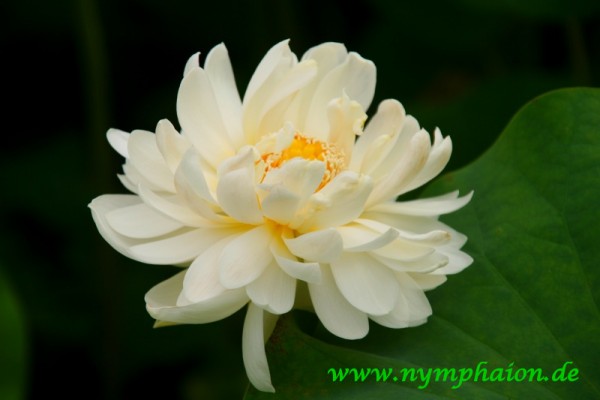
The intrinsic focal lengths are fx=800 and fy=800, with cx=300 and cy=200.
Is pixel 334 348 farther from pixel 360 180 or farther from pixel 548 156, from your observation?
pixel 548 156

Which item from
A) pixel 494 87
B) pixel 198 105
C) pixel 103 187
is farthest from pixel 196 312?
pixel 494 87

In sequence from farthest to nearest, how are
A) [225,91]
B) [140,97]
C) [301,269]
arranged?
[140,97] → [225,91] → [301,269]

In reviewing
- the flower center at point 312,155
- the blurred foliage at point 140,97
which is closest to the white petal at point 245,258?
the flower center at point 312,155

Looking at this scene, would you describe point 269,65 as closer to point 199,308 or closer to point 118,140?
point 118,140

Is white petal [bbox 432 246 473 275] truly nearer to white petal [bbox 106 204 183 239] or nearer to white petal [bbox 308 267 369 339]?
white petal [bbox 308 267 369 339]

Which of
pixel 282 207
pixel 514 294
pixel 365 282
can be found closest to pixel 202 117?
pixel 282 207

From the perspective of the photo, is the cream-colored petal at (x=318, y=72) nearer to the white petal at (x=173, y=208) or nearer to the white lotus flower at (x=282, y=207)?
the white lotus flower at (x=282, y=207)
